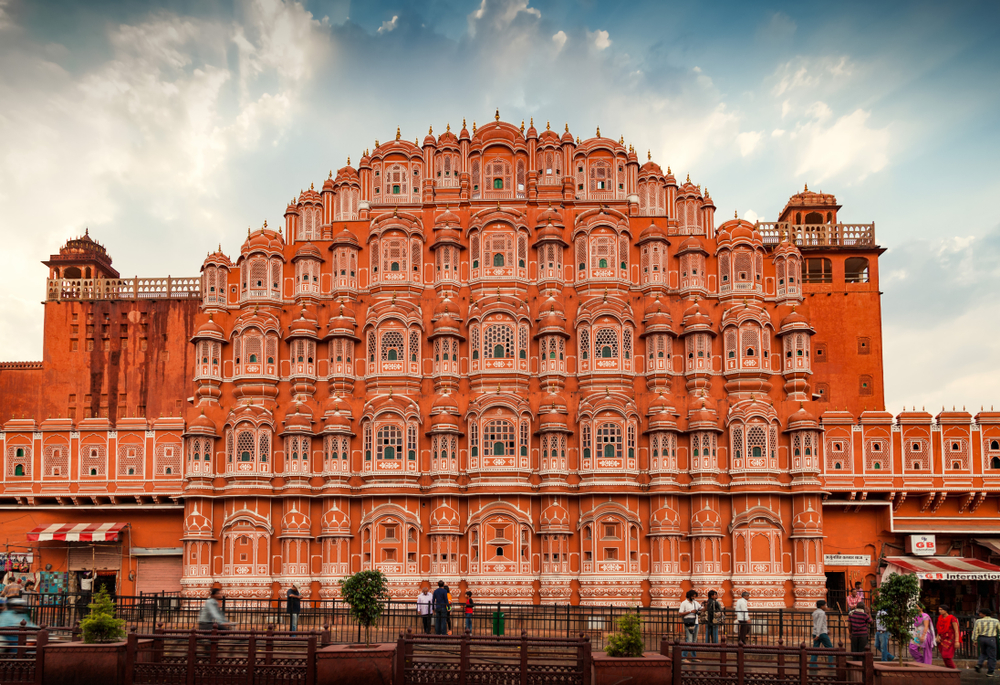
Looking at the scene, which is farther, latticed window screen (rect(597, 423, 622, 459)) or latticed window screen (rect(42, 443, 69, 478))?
latticed window screen (rect(42, 443, 69, 478))

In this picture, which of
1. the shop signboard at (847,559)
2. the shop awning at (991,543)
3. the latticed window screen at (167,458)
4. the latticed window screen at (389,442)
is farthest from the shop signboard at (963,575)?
the latticed window screen at (167,458)

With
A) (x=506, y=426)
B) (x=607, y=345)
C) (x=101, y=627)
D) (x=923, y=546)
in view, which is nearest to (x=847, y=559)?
(x=923, y=546)

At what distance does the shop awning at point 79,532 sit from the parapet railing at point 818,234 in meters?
35.8

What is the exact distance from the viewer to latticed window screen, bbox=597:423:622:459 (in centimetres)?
4212

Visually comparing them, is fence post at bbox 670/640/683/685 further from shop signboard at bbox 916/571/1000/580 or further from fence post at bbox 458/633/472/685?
shop signboard at bbox 916/571/1000/580

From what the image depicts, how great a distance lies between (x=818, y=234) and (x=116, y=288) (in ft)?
130

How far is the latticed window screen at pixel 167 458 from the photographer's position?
4353 centimetres

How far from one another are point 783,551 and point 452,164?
23.8 m

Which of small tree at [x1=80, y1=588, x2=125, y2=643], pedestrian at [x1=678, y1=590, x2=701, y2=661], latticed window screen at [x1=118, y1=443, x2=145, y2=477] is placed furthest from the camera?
latticed window screen at [x1=118, y1=443, x2=145, y2=477]

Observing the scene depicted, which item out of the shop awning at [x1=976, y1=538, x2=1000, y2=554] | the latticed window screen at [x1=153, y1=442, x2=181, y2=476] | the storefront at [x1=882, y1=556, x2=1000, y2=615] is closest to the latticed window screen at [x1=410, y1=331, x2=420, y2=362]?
the latticed window screen at [x1=153, y1=442, x2=181, y2=476]

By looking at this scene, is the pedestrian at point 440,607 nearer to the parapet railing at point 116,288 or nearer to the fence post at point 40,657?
the fence post at point 40,657

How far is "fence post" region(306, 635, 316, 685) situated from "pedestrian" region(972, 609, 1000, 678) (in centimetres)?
1919

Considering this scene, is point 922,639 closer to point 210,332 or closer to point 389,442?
point 389,442

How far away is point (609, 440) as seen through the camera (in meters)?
42.3
